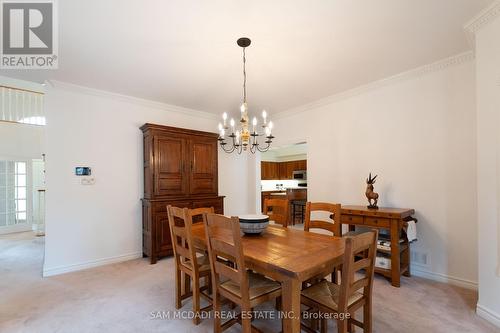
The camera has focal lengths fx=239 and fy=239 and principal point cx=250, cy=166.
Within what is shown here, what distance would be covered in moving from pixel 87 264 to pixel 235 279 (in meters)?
2.95

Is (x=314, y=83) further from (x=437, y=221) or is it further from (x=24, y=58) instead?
(x=24, y=58)

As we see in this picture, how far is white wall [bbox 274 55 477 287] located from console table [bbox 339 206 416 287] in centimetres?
22

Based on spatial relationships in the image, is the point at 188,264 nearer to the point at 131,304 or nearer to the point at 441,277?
the point at 131,304

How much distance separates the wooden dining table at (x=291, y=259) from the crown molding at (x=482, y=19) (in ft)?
7.29

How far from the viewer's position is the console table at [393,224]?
2725 mm

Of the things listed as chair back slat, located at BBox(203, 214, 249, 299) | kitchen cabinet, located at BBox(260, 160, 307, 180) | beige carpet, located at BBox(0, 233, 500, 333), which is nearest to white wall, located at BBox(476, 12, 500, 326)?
beige carpet, located at BBox(0, 233, 500, 333)

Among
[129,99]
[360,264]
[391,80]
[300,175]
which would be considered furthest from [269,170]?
[360,264]

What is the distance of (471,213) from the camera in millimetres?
2623

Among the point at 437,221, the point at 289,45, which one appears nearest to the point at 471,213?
the point at 437,221

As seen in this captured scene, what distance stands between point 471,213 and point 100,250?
15.8 feet

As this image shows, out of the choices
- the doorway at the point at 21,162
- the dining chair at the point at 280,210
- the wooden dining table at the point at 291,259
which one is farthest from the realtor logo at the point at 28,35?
the doorway at the point at 21,162

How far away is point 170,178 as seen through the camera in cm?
387

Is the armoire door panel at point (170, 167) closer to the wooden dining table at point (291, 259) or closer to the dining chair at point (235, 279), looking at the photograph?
the wooden dining table at point (291, 259)

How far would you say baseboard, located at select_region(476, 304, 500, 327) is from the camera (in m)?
1.97
